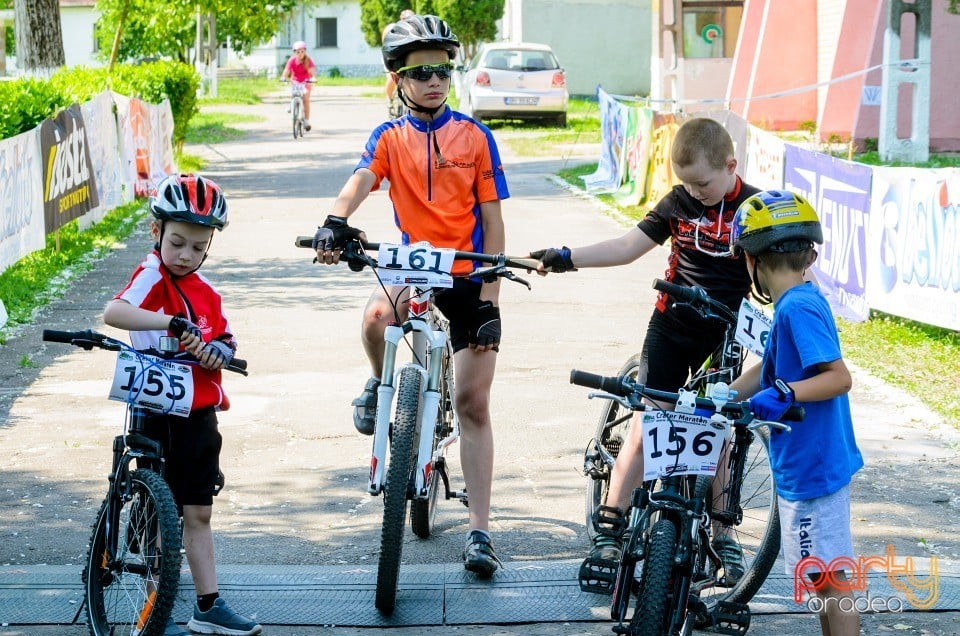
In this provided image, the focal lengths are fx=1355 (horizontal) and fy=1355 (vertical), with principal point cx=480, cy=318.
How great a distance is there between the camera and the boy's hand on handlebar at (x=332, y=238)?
16.7ft

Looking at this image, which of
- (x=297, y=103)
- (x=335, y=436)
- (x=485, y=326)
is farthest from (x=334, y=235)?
(x=297, y=103)

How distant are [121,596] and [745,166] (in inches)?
444

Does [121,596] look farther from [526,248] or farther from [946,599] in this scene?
[526,248]

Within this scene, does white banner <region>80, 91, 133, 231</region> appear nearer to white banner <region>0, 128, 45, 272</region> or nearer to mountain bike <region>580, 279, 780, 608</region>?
white banner <region>0, 128, 45, 272</region>

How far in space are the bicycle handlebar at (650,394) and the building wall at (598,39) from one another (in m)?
42.4

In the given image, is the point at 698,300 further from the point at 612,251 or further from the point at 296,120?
the point at 296,120

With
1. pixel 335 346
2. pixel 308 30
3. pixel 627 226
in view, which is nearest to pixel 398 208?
pixel 335 346

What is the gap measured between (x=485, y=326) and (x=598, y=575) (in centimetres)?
112

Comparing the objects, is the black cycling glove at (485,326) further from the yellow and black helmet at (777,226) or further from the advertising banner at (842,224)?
the advertising banner at (842,224)

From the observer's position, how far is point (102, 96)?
1736cm

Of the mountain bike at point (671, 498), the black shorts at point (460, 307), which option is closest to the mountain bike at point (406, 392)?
the black shorts at point (460, 307)

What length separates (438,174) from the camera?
547 cm

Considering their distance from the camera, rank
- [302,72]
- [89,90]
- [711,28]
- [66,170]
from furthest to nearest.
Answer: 1. [711,28]
2. [302,72]
3. [89,90]
4. [66,170]

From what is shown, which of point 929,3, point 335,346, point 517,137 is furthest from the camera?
point 517,137
